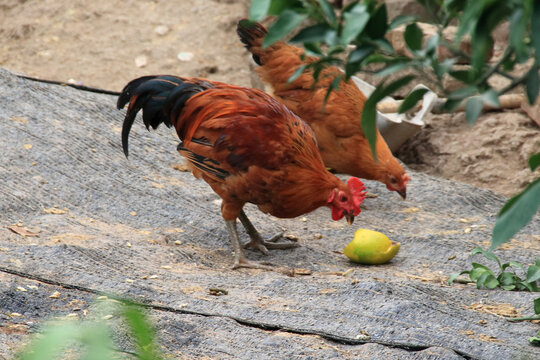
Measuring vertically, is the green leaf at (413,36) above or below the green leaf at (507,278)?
above

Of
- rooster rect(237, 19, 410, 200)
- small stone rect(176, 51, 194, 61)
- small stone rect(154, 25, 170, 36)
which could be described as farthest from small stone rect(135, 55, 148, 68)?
rooster rect(237, 19, 410, 200)

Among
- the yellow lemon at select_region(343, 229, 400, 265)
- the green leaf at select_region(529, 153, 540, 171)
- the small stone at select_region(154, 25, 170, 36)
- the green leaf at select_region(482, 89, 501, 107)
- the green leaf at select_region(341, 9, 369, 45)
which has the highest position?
the green leaf at select_region(341, 9, 369, 45)

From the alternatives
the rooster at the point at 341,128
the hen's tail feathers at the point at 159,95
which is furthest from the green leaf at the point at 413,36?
the rooster at the point at 341,128

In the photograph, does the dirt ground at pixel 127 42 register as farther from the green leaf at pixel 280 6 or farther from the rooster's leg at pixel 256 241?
the green leaf at pixel 280 6

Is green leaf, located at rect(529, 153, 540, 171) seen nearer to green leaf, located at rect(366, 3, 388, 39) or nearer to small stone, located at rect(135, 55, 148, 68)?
green leaf, located at rect(366, 3, 388, 39)

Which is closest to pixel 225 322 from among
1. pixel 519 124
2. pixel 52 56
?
pixel 519 124

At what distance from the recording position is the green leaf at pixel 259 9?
39.9 inches

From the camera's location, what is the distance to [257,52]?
4.98 metres

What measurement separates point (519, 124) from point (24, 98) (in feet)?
14.1

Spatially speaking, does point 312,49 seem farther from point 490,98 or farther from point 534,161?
point 534,161

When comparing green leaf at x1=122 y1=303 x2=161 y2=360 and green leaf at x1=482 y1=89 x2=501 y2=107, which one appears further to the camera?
green leaf at x1=482 y1=89 x2=501 y2=107

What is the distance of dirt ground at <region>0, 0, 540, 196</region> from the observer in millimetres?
7793

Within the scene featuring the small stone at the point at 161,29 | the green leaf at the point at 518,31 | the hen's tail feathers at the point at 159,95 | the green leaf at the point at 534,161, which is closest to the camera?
the green leaf at the point at 518,31

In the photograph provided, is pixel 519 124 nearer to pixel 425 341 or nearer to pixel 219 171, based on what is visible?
pixel 219 171
